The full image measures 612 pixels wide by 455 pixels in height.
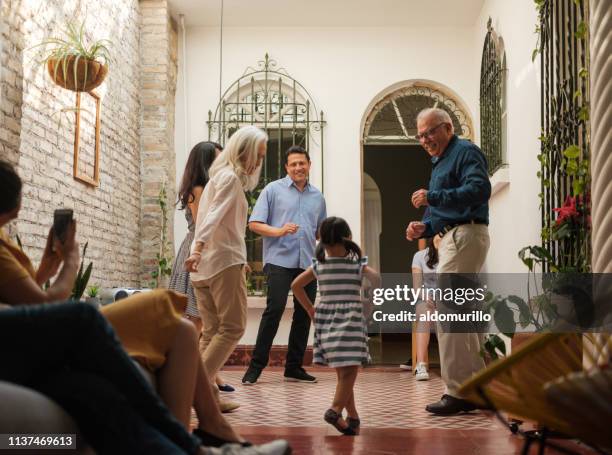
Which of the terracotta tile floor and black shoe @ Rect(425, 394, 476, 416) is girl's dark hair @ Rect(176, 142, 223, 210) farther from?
black shoe @ Rect(425, 394, 476, 416)

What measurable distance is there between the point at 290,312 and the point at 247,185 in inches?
157

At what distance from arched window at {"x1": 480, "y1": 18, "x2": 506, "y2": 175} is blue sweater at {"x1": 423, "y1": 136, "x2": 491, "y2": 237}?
261cm

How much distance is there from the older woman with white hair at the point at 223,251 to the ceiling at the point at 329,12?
4152 millimetres

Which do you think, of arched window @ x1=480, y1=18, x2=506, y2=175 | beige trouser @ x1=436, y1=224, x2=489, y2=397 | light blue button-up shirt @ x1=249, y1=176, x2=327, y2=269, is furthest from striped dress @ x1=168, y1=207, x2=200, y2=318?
arched window @ x1=480, y1=18, x2=506, y2=175

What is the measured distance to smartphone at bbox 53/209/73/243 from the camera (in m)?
2.53

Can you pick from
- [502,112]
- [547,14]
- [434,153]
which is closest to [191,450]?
[434,153]

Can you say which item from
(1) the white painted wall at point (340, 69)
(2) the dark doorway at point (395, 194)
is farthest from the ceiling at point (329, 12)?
(2) the dark doorway at point (395, 194)

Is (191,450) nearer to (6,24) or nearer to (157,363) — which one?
(157,363)

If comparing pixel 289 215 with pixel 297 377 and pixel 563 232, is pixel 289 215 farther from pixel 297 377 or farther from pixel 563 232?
pixel 563 232

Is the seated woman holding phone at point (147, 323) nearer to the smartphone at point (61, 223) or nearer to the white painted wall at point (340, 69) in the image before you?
the smartphone at point (61, 223)

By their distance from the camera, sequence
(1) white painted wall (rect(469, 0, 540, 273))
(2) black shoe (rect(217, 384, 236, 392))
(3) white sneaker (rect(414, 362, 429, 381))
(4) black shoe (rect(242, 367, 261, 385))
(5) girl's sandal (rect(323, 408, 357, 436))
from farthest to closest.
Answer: (3) white sneaker (rect(414, 362, 429, 381))
(4) black shoe (rect(242, 367, 261, 385))
(1) white painted wall (rect(469, 0, 540, 273))
(2) black shoe (rect(217, 384, 236, 392))
(5) girl's sandal (rect(323, 408, 357, 436))

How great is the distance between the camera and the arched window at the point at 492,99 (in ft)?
24.0

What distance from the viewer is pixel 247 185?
454 centimetres

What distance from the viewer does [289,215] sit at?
259 inches
